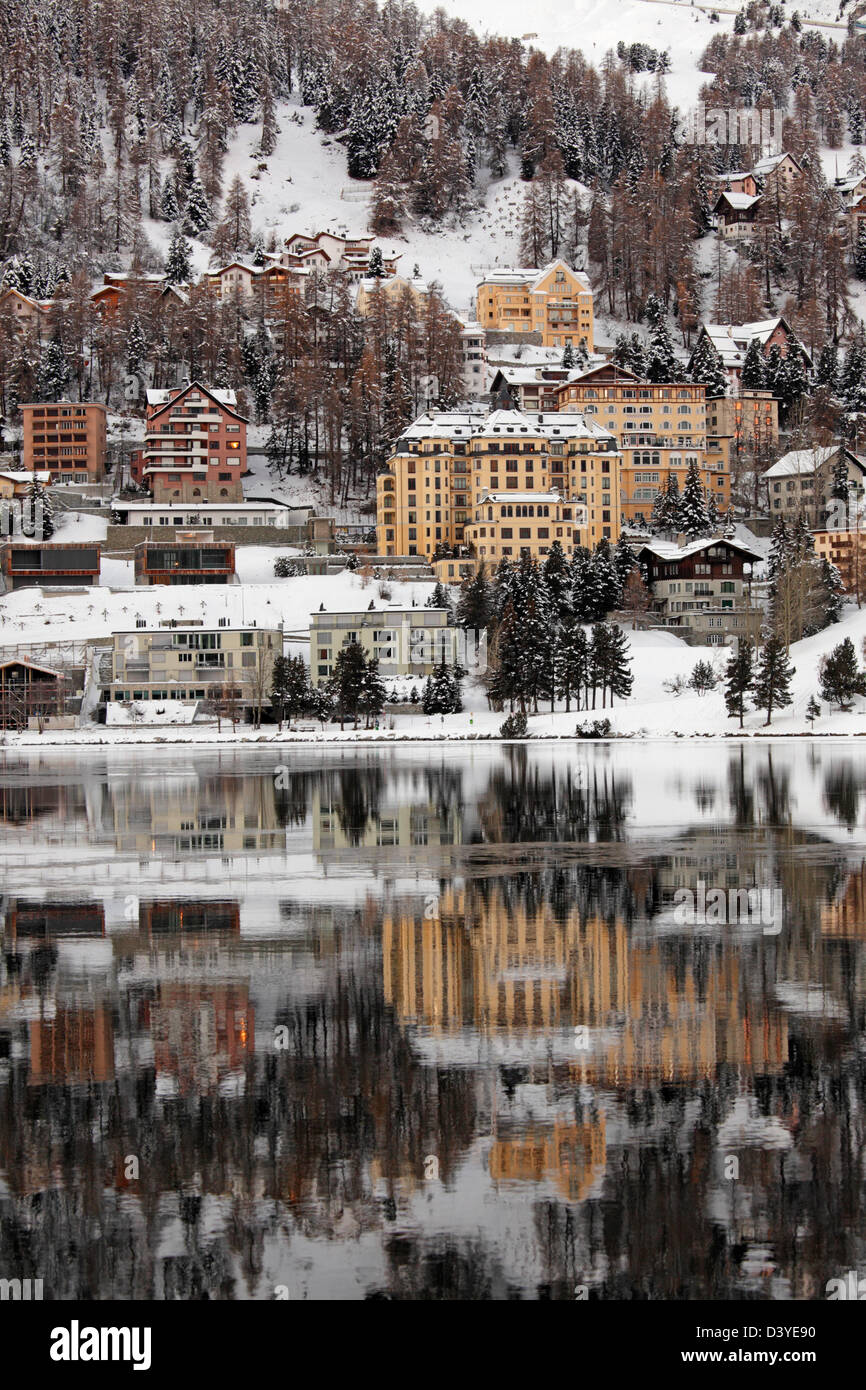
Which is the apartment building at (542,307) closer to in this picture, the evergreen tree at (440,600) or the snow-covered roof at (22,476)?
the snow-covered roof at (22,476)

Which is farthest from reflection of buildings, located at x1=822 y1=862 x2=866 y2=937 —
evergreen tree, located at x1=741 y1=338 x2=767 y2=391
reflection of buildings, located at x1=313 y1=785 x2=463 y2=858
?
evergreen tree, located at x1=741 y1=338 x2=767 y2=391

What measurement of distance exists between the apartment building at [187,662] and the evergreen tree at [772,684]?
30909mm

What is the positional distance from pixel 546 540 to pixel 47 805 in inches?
2867

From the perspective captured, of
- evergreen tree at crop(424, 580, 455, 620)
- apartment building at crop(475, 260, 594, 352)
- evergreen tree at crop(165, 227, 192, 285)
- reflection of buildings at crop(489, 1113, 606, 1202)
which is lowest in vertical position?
evergreen tree at crop(424, 580, 455, 620)

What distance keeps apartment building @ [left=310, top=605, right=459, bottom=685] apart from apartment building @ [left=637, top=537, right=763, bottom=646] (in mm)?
15101

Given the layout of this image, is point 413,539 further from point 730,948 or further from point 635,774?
point 730,948

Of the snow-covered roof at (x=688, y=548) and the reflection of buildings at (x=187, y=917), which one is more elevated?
the reflection of buildings at (x=187, y=917)

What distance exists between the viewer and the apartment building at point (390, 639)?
340 feet

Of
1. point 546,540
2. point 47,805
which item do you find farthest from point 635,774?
point 546,540

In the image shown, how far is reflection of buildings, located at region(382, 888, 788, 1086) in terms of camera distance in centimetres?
1756

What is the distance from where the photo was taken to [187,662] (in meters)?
103

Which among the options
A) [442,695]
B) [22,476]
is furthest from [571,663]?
[22,476]

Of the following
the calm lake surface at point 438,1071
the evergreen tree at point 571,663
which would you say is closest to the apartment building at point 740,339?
the evergreen tree at point 571,663

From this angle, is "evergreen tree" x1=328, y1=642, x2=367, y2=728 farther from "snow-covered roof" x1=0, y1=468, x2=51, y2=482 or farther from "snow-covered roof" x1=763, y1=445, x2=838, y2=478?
"snow-covered roof" x1=763, y1=445, x2=838, y2=478
